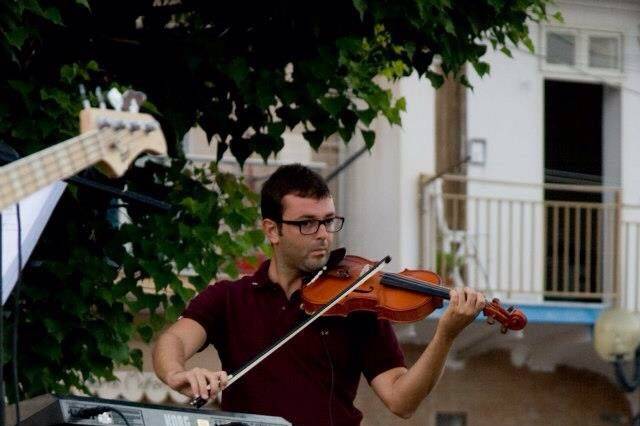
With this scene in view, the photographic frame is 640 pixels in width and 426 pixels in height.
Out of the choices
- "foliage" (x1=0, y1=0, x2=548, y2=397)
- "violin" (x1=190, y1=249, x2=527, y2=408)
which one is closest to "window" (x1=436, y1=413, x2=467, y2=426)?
"foliage" (x1=0, y1=0, x2=548, y2=397)

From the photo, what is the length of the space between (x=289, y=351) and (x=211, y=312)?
0.94 ft

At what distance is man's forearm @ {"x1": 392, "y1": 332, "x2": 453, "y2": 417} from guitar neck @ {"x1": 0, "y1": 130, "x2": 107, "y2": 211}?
1575mm

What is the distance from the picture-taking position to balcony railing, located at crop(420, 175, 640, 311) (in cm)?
1597

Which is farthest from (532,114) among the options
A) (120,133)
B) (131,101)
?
(120,133)

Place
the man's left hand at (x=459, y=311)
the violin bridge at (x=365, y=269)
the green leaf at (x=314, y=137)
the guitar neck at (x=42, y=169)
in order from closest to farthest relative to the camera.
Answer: the guitar neck at (x=42, y=169) → the man's left hand at (x=459, y=311) → the violin bridge at (x=365, y=269) → the green leaf at (x=314, y=137)

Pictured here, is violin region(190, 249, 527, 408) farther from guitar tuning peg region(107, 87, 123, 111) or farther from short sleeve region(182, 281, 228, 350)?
guitar tuning peg region(107, 87, 123, 111)

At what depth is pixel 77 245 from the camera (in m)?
8.80

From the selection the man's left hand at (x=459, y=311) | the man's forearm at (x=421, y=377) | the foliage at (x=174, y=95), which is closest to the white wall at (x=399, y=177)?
the foliage at (x=174, y=95)

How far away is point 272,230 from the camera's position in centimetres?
586

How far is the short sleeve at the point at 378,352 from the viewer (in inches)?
224

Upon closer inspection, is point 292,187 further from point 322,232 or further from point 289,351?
point 289,351

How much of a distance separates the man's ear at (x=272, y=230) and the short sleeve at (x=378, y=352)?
39cm

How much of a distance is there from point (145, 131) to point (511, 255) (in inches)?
482

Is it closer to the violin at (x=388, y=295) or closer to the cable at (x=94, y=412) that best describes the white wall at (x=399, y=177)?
the violin at (x=388, y=295)
